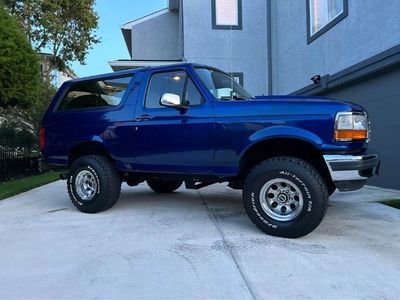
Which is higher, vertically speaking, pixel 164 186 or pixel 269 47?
pixel 269 47

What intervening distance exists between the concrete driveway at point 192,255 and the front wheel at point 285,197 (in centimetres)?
18

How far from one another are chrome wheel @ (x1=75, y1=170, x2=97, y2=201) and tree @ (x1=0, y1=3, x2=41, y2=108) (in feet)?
12.8

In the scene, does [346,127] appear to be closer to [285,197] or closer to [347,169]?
[347,169]

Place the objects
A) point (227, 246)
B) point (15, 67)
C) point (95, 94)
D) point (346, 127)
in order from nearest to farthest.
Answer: point (227, 246), point (346, 127), point (95, 94), point (15, 67)

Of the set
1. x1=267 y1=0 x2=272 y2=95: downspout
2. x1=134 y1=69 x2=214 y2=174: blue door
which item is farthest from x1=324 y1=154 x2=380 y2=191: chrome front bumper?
x1=267 y1=0 x2=272 y2=95: downspout

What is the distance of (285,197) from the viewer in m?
5.52

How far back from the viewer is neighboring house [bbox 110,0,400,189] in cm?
892

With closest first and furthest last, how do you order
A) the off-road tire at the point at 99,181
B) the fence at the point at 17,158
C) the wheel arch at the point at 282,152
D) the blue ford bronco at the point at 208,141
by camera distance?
the blue ford bronco at the point at 208,141, the wheel arch at the point at 282,152, the off-road tire at the point at 99,181, the fence at the point at 17,158

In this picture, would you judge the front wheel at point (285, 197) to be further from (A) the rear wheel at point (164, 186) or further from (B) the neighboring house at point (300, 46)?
(B) the neighboring house at point (300, 46)

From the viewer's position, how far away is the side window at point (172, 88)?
6332 mm

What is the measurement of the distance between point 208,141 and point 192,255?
1.68m

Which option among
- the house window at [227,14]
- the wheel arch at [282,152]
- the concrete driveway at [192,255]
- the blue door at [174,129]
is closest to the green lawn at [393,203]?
the concrete driveway at [192,255]

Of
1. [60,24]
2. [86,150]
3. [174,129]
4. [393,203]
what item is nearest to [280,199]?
[174,129]

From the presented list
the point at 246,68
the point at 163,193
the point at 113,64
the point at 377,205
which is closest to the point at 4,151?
the point at 113,64
